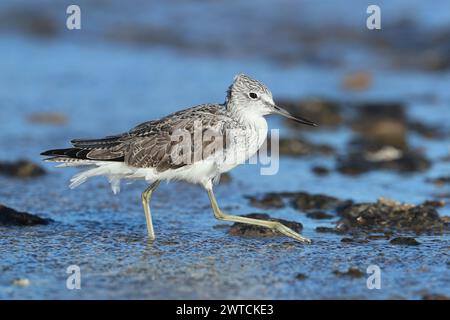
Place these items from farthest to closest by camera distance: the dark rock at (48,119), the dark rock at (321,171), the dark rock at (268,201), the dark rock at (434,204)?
1. the dark rock at (48,119)
2. the dark rock at (321,171)
3. the dark rock at (268,201)
4. the dark rock at (434,204)

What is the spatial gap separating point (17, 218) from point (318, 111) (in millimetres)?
5834

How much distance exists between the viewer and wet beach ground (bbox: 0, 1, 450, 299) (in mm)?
6004

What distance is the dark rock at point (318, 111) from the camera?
11742mm

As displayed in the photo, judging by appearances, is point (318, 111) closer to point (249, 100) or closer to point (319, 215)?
point (319, 215)

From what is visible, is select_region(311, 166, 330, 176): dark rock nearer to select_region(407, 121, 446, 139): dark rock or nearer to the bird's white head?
select_region(407, 121, 446, 139): dark rock

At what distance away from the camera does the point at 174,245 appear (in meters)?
6.76

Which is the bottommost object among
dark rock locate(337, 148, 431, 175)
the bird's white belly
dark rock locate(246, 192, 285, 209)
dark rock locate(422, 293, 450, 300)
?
dark rock locate(422, 293, 450, 300)

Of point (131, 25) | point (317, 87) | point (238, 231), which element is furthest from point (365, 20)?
point (238, 231)

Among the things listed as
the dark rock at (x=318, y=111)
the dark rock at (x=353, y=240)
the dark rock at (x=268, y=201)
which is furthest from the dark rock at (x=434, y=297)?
the dark rock at (x=318, y=111)

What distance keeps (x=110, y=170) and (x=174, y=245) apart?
2.96 ft

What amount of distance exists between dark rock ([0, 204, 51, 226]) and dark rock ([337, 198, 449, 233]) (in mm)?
2709

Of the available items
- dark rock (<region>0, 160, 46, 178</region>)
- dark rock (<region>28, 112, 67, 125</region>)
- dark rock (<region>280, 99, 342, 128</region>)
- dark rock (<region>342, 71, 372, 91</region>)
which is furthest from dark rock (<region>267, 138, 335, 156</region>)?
dark rock (<region>342, 71, 372, 91</region>)

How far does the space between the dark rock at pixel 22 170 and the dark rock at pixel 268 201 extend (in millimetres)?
2444

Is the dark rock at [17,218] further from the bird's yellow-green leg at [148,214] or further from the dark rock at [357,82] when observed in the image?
the dark rock at [357,82]
